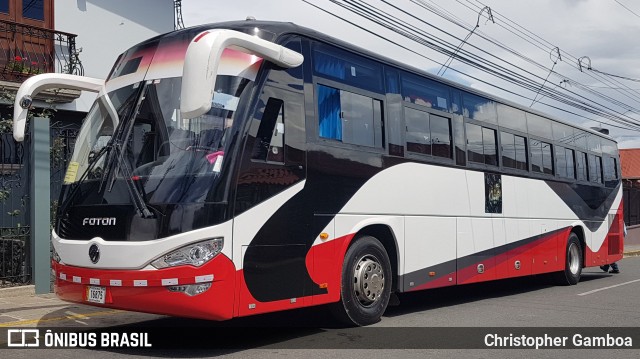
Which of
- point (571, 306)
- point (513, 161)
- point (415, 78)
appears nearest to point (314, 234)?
point (415, 78)

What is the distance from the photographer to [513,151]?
12.5m

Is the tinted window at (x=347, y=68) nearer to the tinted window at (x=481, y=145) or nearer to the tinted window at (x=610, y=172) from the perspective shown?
the tinted window at (x=481, y=145)

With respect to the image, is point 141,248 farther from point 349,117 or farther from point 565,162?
point 565,162

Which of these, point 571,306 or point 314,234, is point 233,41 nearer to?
point 314,234

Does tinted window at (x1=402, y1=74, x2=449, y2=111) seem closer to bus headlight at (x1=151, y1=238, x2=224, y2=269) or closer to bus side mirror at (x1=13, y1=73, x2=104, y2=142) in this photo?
bus side mirror at (x1=13, y1=73, x2=104, y2=142)

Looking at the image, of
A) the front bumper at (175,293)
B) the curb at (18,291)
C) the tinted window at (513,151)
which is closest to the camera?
the front bumper at (175,293)

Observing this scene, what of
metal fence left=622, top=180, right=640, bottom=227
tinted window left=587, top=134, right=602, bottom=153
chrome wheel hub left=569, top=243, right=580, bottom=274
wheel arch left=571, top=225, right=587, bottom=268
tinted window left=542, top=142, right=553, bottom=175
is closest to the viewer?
tinted window left=542, top=142, right=553, bottom=175

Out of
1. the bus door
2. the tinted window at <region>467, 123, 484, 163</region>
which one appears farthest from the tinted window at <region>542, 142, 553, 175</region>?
the bus door

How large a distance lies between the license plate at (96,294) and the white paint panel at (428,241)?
13.5 ft

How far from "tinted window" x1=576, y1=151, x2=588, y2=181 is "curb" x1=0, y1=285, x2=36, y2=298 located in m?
11.5

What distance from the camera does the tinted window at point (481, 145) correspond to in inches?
437

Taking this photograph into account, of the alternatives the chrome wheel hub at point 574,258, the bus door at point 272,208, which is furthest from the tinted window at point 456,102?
the chrome wheel hub at point 574,258

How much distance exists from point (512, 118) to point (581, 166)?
375 cm

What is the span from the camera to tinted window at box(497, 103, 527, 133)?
12.4 meters
